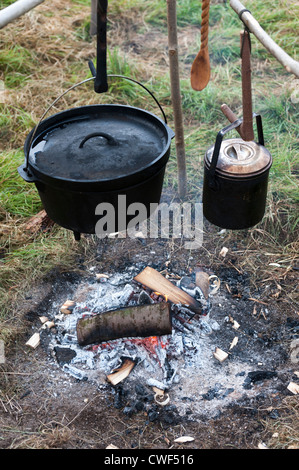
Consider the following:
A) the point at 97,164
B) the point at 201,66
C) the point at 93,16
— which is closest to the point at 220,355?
the point at 97,164

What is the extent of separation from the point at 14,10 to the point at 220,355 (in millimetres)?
2280

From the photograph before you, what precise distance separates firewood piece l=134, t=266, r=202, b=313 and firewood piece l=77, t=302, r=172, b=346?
9.4 inches

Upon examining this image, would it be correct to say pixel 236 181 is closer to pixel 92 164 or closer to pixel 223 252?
pixel 92 164

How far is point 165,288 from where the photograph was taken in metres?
3.22

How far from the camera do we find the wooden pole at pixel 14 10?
2.32m

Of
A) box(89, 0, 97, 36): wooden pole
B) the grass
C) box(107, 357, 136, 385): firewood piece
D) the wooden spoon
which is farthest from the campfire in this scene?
box(89, 0, 97, 36): wooden pole

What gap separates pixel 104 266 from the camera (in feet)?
11.8

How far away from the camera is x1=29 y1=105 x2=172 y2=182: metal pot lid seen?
2242 mm

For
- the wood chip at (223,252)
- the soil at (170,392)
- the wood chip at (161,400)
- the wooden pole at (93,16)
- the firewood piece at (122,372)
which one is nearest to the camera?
the soil at (170,392)

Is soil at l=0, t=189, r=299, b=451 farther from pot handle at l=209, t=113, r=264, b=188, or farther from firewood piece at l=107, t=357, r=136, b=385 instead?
pot handle at l=209, t=113, r=264, b=188

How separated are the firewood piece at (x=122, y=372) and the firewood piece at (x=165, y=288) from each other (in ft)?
1.61

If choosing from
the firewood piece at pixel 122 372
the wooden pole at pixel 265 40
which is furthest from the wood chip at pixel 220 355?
the wooden pole at pixel 265 40

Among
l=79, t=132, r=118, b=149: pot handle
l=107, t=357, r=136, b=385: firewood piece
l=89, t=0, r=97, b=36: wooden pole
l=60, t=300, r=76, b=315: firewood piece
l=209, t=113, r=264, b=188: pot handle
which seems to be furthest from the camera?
l=89, t=0, r=97, b=36: wooden pole

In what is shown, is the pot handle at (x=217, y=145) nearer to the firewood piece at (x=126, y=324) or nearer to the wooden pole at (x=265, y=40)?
the wooden pole at (x=265, y=40)
